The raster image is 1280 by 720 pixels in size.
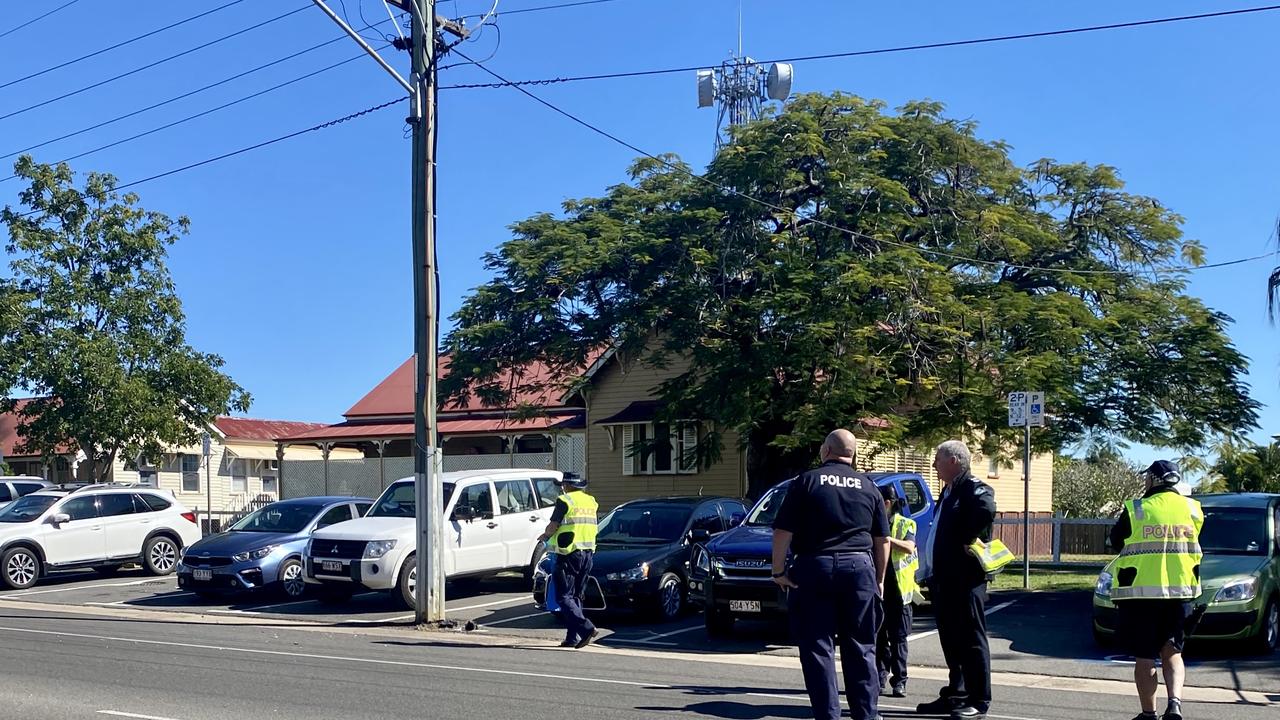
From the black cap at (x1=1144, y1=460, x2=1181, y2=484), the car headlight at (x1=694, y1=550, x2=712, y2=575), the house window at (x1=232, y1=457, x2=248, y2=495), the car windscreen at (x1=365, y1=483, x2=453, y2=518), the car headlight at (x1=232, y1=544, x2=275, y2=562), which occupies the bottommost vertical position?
the house window at (x1=232, y1=457, x2=248, y2=495)

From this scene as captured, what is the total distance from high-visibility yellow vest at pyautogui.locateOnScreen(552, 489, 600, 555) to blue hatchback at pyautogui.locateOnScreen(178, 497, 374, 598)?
7.15m

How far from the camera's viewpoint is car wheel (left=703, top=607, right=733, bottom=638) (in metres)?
14.2

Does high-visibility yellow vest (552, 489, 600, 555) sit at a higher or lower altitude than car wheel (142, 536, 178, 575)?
higher

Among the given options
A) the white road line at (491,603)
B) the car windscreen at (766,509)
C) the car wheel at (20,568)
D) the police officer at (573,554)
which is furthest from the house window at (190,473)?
the police officer at (573,554)

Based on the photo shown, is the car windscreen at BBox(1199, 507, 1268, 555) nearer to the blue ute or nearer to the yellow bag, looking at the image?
the blue ute

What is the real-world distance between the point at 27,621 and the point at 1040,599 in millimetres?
13485

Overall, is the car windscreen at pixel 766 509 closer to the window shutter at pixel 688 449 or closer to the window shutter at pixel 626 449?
the window shutter at pixel 688 449

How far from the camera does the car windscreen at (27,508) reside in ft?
72.7

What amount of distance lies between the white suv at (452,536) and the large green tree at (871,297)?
5412 mm

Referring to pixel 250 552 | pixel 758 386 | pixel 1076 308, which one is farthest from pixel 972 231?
pixel 250 552

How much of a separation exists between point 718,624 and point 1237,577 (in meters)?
5.40

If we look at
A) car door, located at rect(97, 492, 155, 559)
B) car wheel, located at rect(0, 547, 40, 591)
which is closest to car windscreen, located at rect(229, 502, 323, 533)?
car door, located at rect(97, 492, 155, 559)

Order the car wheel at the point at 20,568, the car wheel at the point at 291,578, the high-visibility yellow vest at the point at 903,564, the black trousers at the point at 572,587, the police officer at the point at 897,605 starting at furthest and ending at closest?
the car wheel at the point at 20,568
the car wheel at the point at 291,578
the black trousers at the point at 572,587
the high-visibility yellow vest at the point at 903,564
the police officer at the point at 897,605

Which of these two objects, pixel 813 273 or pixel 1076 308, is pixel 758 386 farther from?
pixel 1076 308
